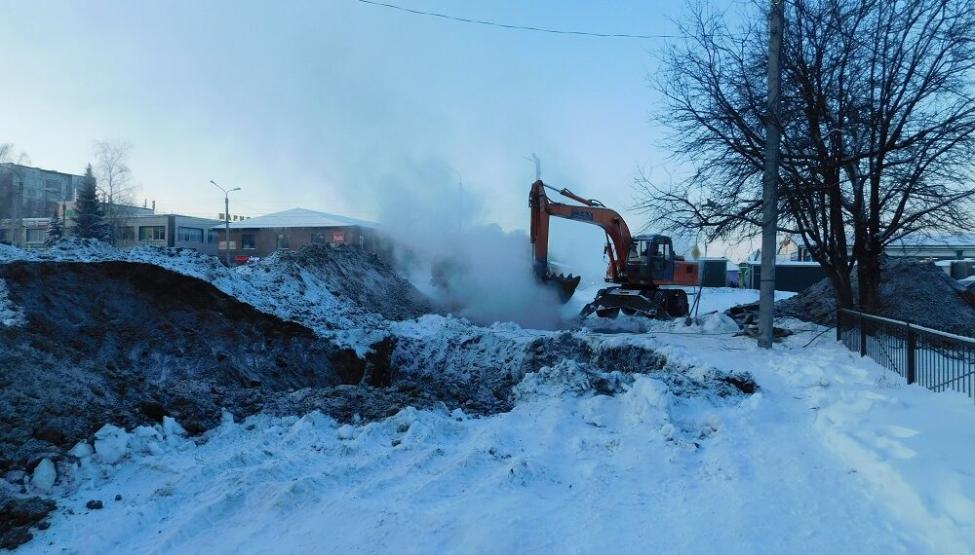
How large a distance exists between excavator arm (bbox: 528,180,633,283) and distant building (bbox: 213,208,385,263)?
30.9 meters

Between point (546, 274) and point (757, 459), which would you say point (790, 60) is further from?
point (757, 459)

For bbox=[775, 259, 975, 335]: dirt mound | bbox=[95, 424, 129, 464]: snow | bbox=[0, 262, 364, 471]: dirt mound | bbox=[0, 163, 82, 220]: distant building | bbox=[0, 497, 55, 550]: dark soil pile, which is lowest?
bbox=[0, 497, 55, 550]: dark soil pile

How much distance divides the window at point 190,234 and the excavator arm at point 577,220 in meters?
59.4

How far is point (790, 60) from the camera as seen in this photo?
42.4 feet

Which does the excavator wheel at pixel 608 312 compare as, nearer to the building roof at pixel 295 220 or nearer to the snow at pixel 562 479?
the snow at pixel 562 479

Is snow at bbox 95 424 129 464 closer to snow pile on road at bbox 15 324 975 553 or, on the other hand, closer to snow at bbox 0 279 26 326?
snow pile on road at bbox 15 324 975 553

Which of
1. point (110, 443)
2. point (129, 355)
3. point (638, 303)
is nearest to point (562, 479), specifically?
point (110, 443)

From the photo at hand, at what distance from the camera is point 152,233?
222 feet

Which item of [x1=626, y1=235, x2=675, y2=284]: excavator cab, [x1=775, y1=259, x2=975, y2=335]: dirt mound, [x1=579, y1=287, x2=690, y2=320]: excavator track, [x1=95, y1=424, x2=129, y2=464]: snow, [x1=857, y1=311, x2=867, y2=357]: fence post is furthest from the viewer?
[x1=626, y1=235, x2=675, y2=284]: excavator cab

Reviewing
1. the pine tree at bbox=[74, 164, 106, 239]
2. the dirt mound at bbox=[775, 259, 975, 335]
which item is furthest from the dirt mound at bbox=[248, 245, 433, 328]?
the pine tree at bbox=[74, 164, 106, 239]

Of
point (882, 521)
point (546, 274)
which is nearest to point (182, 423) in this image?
point (882, 521)

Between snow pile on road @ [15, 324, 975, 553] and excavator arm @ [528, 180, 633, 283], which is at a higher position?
excavator arm @ [528, 180, 633, 283]

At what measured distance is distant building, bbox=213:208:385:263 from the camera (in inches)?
2075

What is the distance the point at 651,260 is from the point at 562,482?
1516 centimetres
